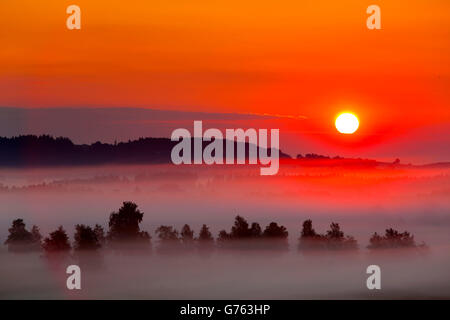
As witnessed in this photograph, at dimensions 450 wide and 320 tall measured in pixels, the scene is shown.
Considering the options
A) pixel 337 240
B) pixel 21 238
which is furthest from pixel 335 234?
pixel 21 238

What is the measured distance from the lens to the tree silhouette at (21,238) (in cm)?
1533

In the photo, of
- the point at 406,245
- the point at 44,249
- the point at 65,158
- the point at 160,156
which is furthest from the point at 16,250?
the point at 406,245

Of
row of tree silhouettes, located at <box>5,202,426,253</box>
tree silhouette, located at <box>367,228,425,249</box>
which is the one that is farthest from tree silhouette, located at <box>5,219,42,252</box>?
tree silhouette, located at <box>367,228,425,249</box>

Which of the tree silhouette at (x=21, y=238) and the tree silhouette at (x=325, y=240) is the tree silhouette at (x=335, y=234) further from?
the tree silhouette at (x=21, y=238)

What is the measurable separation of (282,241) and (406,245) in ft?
6.27

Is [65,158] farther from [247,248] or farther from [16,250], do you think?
[247,248]

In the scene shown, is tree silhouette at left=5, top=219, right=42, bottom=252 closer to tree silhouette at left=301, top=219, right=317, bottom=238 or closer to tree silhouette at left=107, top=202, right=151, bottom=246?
tree silhouette at left=107, top=202, right=151, bottom=246

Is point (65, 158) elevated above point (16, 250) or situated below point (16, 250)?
above

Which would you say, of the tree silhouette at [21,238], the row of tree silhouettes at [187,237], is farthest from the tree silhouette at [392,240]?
the tree silhouette at [21,238]

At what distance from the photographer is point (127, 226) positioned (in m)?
15.8

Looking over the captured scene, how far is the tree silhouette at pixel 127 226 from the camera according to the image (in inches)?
607

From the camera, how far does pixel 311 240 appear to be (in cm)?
1603

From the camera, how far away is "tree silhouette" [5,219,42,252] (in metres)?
15.3

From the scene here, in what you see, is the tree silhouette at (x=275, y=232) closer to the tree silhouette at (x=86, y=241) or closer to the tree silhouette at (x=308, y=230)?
the tree silhouette at (x=308, y=230)
